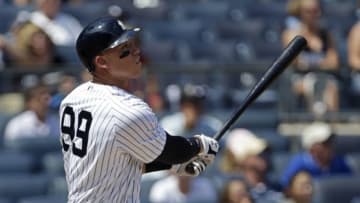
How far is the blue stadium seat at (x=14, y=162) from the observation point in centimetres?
732

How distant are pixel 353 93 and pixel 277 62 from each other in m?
4.52

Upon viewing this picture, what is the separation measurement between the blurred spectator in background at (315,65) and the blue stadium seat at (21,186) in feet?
7.96

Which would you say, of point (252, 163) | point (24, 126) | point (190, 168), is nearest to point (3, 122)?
point (24, 126)

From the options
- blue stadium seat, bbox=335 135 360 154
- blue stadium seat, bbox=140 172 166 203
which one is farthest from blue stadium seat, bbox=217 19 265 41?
blue stadium seat, bbox=140 172 166 203

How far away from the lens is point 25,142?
7520mm

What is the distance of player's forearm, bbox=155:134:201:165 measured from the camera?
4125 mm

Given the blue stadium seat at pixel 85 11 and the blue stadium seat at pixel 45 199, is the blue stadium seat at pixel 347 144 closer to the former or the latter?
the blue stadium seat at pixel 85 11

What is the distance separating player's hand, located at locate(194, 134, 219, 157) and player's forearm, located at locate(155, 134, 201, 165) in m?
0.09

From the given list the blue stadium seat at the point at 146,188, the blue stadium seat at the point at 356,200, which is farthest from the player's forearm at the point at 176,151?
the blue stadium seat at the point at 356,200

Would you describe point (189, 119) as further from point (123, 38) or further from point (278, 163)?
point (123, 38)

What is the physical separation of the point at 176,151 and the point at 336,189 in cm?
355

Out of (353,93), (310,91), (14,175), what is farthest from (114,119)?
Answer: (353,93)

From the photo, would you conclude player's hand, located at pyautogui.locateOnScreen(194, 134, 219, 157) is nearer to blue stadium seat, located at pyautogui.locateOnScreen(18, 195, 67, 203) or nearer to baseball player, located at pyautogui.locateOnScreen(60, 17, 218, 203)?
baseball player, located at pyautogui.locateOnScreen(60, 17, 218, 203)

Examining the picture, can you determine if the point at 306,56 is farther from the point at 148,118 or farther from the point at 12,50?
the point at 148,118
